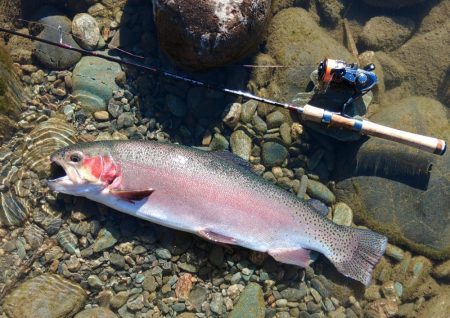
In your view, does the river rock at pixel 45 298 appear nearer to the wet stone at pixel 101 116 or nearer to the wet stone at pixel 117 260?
the wet stone at pixel 117 260

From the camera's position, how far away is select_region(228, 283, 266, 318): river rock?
15.5 feet

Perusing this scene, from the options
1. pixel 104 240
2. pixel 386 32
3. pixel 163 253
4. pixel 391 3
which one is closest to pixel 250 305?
pixel 163 253

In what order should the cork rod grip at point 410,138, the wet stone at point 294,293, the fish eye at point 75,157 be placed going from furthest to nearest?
1. the wet stone at point 294,293
2. the cork rod grip at point 410,138
3. the fish eye at point 75,157

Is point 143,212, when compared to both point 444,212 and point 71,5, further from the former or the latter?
point 444,212

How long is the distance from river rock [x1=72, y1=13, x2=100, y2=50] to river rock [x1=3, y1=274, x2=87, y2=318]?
294 centimetres

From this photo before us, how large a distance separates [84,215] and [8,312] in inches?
50.2

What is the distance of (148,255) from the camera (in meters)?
4.82

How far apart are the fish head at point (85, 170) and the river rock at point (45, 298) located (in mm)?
1065

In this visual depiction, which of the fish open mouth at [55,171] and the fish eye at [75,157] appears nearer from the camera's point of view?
the fish eye at [75,157]

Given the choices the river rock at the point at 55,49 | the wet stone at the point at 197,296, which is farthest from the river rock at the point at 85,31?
the wet stone at the point at 197,296

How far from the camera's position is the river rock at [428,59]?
20.2 ft

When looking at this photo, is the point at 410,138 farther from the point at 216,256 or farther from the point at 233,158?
the point at 216,256

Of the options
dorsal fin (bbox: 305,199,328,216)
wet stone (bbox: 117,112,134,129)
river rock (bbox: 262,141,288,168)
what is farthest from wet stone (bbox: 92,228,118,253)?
dorsal fin (bbox: 305,199,328,216)

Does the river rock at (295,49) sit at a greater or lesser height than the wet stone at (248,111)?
greater
